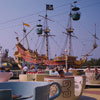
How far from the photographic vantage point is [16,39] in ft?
183

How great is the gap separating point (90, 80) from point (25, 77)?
3.85 metres

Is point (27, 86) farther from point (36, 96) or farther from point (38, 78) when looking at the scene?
point (38, 78)

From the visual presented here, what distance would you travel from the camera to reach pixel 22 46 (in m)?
55.5

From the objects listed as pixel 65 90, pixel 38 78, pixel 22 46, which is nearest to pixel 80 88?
pixel 65 90

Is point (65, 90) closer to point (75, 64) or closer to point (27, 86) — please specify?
point (27, 86)

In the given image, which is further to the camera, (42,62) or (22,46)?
(22,46)

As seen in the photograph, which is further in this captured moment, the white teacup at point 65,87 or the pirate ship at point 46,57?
the pirate ship at point 46,57

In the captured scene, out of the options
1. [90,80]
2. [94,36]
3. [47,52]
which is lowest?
[90,80]

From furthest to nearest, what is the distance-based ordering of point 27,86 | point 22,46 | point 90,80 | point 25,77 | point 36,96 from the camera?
point 22,46, point 90,80, point 25,77, point 27,86, point 36,96

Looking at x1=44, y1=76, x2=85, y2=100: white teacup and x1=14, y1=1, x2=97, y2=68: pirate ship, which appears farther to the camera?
x1=14, y1=1, x2=97, y2=68: pirate ship

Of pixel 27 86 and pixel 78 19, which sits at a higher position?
pixel 78 19

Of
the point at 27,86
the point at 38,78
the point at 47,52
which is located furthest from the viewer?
the point at 47,52

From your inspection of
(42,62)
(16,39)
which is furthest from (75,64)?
(16,39)

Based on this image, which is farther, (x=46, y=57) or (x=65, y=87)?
(x=46, y=57)
